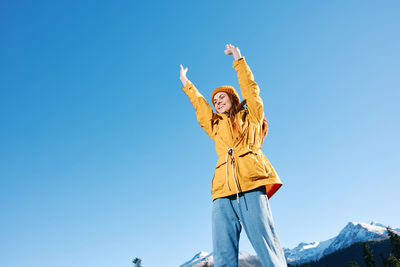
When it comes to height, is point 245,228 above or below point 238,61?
below

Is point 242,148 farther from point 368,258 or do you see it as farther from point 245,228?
point 368,258

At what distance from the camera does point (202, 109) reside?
407cm

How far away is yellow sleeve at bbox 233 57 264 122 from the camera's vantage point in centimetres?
350

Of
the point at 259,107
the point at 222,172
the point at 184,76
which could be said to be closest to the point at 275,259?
the point at 222,172

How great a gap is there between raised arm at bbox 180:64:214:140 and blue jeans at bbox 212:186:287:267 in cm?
124

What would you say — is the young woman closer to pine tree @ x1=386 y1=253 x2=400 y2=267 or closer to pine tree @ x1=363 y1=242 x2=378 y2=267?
pine tree @ x1=386 y1=253 x2=400 y2=267

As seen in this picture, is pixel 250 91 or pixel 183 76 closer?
pixel 250 91

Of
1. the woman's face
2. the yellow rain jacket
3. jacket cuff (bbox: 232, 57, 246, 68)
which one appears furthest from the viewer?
the woman's face

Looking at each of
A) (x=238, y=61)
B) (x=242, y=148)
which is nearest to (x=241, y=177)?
(x=242, y=148)

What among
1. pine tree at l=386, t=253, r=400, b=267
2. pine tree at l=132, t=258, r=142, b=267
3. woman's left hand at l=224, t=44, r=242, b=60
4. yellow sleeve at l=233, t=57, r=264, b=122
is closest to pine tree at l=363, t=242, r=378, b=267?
pine tree at l=386, t=253, r=400, b=267

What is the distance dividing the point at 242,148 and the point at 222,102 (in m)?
0.97

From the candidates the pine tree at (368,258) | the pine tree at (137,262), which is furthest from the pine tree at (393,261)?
the pine tree at (137,262)

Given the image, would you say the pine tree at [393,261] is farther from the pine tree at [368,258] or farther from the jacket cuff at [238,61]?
the jacket cuff at [238,61]

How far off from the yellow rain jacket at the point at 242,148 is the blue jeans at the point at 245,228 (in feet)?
0.43
